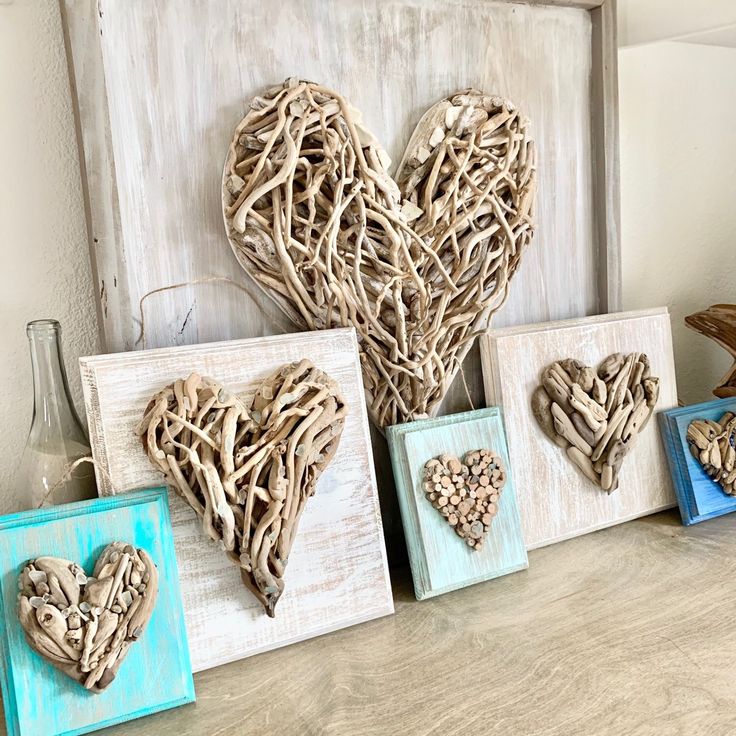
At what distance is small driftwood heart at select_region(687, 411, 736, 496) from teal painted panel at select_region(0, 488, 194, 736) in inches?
25.8

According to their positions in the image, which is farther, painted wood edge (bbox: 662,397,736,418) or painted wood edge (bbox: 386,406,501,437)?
painted wood edge (bbox: 662,397,736,418)

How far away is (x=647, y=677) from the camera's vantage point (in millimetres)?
637

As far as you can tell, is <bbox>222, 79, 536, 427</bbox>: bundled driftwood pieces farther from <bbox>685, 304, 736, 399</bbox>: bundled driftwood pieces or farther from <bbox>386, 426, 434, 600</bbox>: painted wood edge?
<bbox>685, 304, 736, 399</bbox>: bundled driftwood pieces

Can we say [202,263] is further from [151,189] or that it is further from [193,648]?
[193,648]

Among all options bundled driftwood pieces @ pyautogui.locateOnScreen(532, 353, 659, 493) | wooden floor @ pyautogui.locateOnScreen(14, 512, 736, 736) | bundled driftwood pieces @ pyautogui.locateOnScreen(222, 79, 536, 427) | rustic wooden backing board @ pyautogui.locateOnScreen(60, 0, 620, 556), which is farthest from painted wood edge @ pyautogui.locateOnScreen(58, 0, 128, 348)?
bundled driftwood pieces @ pyautogui.locateOnScreen(532, 353, 659, 493)

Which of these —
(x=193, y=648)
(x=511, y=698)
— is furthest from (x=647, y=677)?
(x=193, y=648)

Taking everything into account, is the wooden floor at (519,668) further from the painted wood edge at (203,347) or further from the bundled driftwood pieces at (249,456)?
the painted wood edge at (203,347)

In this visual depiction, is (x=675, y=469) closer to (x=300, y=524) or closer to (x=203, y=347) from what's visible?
(x=300, y=524)

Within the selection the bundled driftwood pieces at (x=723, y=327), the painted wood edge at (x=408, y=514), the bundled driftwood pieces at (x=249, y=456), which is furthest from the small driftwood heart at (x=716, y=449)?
the bundled driftwood pieces at (x=249, y=456)

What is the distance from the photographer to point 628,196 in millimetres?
1113

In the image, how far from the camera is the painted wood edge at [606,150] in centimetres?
93

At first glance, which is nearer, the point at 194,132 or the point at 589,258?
the point at 194,132

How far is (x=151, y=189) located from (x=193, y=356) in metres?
0.16

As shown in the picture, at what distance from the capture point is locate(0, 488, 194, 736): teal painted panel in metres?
0.58
